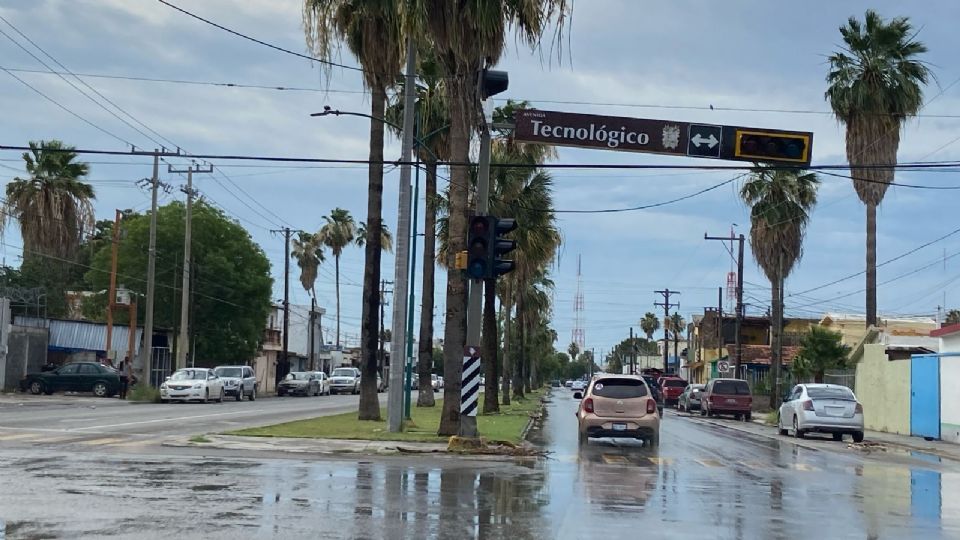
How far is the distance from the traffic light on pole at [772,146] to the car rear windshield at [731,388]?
2506 centimetres

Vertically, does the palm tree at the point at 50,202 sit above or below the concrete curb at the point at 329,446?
above

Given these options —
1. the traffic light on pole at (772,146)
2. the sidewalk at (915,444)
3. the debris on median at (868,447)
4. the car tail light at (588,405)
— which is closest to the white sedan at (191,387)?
the sidewalk at (915,444)

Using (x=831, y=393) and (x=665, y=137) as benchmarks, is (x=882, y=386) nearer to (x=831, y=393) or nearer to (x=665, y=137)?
(x=831, y=393)

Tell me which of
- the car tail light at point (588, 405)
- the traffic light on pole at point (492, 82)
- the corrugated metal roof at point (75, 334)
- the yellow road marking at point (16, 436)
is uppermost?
the traffic light on pole at point (492, 82)

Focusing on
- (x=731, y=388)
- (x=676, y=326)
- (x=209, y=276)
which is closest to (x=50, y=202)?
(x=209, y=276)

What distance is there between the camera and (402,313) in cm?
2303

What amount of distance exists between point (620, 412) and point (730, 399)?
77.1 feet

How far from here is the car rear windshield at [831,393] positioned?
96.6 ft

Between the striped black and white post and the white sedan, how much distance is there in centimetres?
2587

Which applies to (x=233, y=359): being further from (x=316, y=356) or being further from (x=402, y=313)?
(x=402, y=313)

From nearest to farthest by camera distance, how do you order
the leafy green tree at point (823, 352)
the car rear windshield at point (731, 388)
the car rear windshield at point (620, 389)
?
the car rear windshield at point (620, 389), the leafy green tree at point (823, 352), the car rear windshield at point (731, 388)

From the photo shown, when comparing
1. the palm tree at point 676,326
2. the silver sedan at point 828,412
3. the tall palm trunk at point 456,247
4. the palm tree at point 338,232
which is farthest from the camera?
the palm tree at point 676,326

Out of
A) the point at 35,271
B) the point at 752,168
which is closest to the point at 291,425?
the point at 752,168

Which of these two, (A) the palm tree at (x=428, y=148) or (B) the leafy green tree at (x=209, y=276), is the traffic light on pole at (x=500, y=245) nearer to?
(A) the palm tree at (x=428, y=148)
